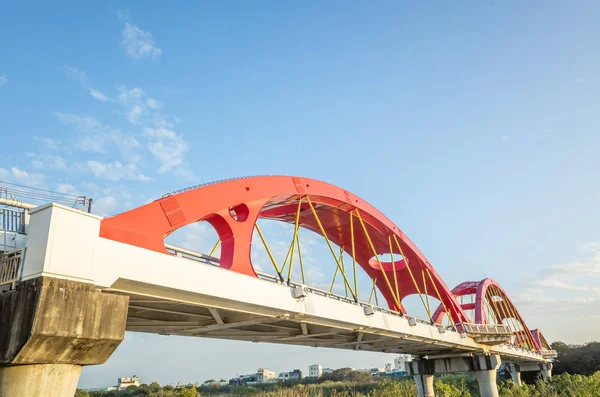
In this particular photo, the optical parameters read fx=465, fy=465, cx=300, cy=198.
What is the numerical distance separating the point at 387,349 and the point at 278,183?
66.5 ft

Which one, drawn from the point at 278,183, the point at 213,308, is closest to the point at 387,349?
the point at 278,183

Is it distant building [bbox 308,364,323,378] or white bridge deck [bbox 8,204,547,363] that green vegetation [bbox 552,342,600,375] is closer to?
white bridge deck [bbox 8,204,547,363]

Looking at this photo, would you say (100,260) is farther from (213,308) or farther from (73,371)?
(213,308)

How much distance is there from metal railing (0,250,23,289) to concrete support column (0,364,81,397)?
5.03 feet

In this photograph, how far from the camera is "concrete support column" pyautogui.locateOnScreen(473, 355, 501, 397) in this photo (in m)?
36.6

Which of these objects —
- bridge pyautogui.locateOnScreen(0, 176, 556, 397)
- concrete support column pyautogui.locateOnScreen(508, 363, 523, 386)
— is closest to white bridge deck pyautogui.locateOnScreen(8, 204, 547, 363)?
bridge pyautogui.locateOnScreen(0, 176, 556, 397)

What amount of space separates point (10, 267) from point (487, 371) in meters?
36.7

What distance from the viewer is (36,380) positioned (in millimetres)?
8055

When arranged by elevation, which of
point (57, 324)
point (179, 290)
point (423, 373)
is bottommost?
point (423, 373)

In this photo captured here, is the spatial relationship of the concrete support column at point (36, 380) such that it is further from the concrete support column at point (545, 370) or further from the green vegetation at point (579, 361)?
the green vegetation at point (579, 361)

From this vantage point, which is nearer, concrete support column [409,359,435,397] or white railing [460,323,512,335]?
white railing [460,323,512,335]

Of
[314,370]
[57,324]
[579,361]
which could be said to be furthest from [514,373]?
[314,370]

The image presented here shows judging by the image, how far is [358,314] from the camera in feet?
61.7

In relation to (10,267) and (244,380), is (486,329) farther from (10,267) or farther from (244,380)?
(244,380)
